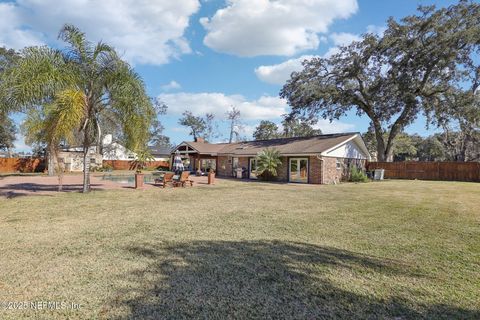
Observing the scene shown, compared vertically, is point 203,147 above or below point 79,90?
below

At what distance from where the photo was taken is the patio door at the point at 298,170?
23406 millimetres

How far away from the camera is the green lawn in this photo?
3.46 meters

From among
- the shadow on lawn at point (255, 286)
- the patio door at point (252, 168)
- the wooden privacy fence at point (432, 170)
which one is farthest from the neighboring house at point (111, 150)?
the shadow on lawn at point (255, 286)

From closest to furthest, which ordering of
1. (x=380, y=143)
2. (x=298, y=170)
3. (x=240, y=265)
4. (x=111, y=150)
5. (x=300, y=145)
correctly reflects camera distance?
1. (x=240, y=265)
2. (x=298, y=170)
3. (x=300, y=145)
4. (x=380, y=143)
5. (x=111, y=150)

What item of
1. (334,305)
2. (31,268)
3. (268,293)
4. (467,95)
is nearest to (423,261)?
(334,305)

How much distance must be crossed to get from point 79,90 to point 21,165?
26.9m

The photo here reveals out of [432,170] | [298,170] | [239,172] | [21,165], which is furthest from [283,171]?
[21,165]

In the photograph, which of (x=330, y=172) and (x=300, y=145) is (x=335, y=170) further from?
(x=300, y=145)

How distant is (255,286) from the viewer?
157 inches

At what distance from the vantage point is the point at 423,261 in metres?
5.07

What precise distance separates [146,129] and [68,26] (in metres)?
5.32

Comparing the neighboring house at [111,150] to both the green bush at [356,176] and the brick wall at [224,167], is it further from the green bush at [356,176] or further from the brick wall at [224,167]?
the green bush at [356,176]

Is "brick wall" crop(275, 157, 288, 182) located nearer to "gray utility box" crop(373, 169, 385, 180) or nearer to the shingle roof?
the shingle roof

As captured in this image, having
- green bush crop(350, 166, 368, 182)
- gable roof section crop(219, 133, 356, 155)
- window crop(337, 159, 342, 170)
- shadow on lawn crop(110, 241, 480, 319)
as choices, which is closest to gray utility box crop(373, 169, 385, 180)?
green bush crop(350, 166, 368, 182)
